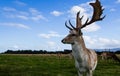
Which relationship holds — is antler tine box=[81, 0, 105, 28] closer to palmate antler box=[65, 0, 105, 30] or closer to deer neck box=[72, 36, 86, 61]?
palmate antler box=[65, 0, 105, 30]

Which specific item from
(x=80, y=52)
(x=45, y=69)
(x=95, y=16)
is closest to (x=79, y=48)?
(x=80, y=52)

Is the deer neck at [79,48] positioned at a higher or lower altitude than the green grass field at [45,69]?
higher

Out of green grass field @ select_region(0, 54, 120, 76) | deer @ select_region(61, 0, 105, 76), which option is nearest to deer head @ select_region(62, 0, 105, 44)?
deer @ select_region(61, 0, 105, 76)

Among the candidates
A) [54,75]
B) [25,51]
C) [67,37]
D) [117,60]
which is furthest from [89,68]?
[25,51]

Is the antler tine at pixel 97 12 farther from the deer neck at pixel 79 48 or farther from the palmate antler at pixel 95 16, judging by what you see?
the deer neck at pixel 79 48

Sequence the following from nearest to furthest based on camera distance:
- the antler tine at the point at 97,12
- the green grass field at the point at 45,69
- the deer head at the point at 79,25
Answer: the deer head at the point at 79,25 → the antler tine at the point at 97,12 → the green grass field at the point at 45,69

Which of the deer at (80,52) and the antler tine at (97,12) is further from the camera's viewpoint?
the antler tine at (97,12)

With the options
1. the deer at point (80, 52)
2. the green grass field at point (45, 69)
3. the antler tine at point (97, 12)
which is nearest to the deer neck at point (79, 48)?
the deer at point (80, 52)

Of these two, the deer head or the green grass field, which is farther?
the green grass field

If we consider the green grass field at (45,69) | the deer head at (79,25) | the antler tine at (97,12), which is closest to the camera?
the deer head at (79,25)

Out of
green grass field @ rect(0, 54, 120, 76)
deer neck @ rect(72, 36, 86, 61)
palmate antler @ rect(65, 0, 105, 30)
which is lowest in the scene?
green grass field @ rect(0, 54, 120, 76)

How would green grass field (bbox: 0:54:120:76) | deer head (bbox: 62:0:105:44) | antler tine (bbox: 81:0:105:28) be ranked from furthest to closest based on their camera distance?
green grass field (bbox: 0:54:120:76)
antler tine (bbox: 81:0:105:28)
deer head (bbox: 62:0:105:44)

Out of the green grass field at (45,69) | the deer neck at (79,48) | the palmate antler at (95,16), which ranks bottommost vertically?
the green grass field at (45,69)

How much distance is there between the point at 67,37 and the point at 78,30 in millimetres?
695
